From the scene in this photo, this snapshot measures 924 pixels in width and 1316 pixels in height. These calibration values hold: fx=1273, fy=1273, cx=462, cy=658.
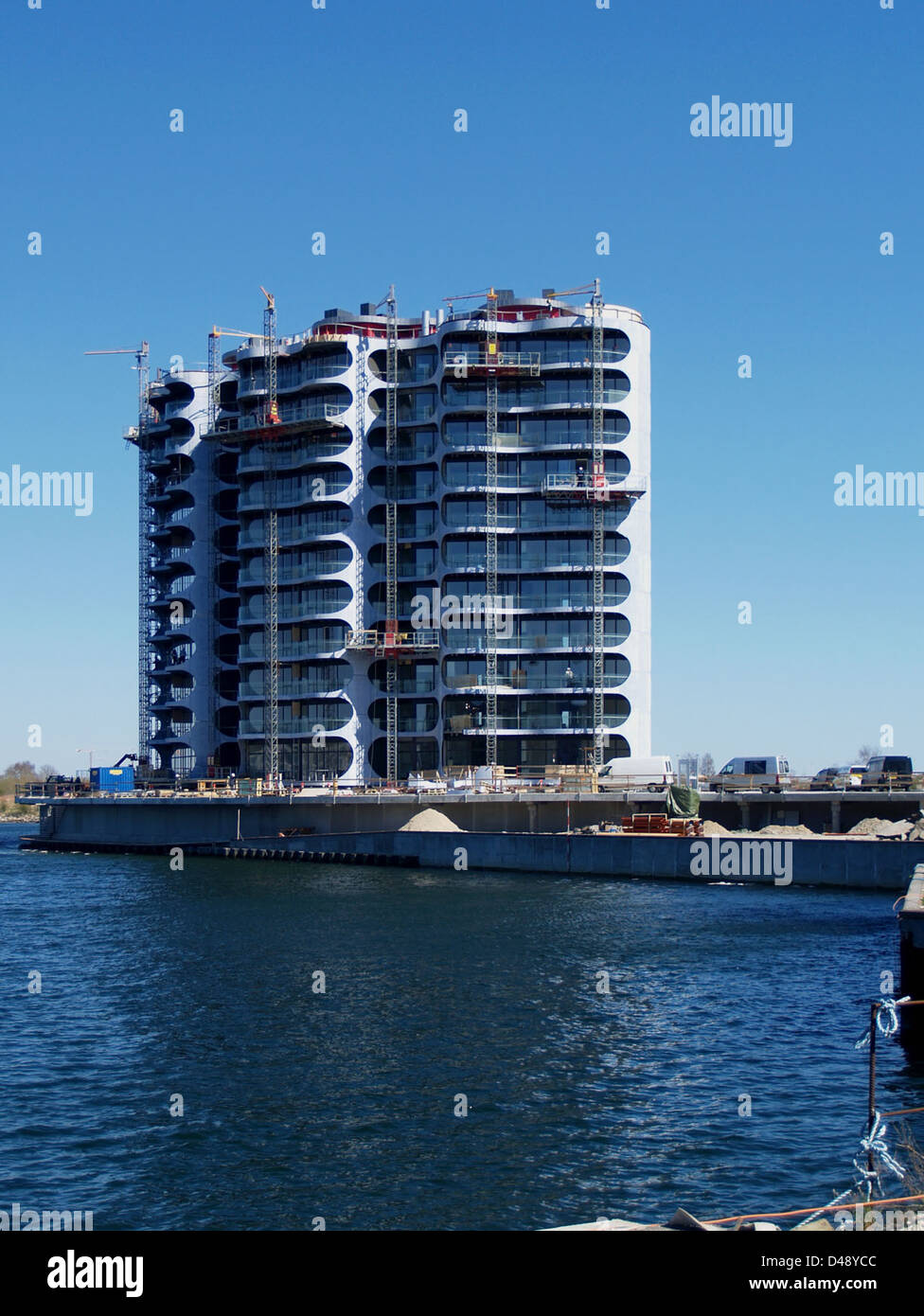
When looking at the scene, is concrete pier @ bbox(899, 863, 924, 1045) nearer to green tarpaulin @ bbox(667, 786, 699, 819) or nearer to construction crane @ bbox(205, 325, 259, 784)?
green tarpaulin @ bbox(667, 786, 699, 819)

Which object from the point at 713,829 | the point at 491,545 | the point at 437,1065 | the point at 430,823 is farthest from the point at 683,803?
the point at 437,1065

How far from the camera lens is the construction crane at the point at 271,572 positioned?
113m

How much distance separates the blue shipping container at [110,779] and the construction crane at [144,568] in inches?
451

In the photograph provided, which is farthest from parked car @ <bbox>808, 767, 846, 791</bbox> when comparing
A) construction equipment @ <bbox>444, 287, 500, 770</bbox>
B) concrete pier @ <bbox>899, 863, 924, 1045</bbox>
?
concrete pier @ <bbox>899, 863, 924, 1045</bbox>

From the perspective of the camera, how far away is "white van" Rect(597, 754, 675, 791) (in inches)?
3529

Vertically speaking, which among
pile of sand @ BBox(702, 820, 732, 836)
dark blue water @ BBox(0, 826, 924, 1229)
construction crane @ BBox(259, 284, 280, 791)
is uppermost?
construction crane @ BBox(259, 284, 280, 791)

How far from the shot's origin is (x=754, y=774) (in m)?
86.4

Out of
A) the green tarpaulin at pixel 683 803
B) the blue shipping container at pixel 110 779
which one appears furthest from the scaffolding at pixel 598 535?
the blue shipping container at pixel 110 779

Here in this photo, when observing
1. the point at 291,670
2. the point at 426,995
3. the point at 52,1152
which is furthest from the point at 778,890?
the point at 291,670

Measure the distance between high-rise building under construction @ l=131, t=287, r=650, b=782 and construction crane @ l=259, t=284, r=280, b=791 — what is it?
0.88 ft

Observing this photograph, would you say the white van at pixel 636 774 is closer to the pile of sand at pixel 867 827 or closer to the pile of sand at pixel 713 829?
the pile of sand at pixel 713 829

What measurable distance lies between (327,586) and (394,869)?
3536 centimetres

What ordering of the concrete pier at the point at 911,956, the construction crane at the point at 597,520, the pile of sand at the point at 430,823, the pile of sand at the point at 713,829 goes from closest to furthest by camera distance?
the concrete pier at the point at 911,956 < the pile of sand at the point at 713,829 < the pile of sand at the point at 430,823 < the construction crane at the point at 597,520

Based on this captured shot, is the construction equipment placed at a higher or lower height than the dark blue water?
higher
